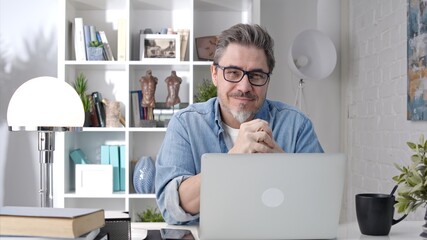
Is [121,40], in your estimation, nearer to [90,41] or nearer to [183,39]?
[90,41]

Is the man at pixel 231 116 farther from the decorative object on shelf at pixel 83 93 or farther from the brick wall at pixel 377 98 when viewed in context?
the decorative object on shelf at pixel 83 93

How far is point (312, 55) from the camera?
414cm

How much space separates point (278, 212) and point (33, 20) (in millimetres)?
3143

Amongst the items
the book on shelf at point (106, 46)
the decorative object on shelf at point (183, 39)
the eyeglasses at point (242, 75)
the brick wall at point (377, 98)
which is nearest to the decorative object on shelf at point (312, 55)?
the brick wall at point (377, 98)

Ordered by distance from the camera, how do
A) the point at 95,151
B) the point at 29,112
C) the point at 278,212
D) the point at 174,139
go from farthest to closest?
the point at 95,151
the point at 29,112
the point at 174,139
the point at 278,212

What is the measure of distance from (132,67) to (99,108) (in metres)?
0.32

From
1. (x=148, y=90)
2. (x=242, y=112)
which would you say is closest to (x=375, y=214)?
(x=242, y=112)

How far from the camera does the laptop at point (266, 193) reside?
1523mm

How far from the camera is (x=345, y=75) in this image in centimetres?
436

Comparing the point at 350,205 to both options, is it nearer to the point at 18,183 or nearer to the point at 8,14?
the point at 18,183

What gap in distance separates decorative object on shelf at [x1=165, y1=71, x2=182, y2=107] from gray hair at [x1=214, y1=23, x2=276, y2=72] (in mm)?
1641

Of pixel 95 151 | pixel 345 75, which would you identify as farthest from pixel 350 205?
pixel 95 151

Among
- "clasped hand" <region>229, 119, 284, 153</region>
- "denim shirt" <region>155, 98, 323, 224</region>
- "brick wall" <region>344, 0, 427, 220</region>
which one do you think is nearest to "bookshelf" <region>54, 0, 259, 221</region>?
"brick wall" <region>344, 0, 427, 220</region>

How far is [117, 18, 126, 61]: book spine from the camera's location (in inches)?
157
